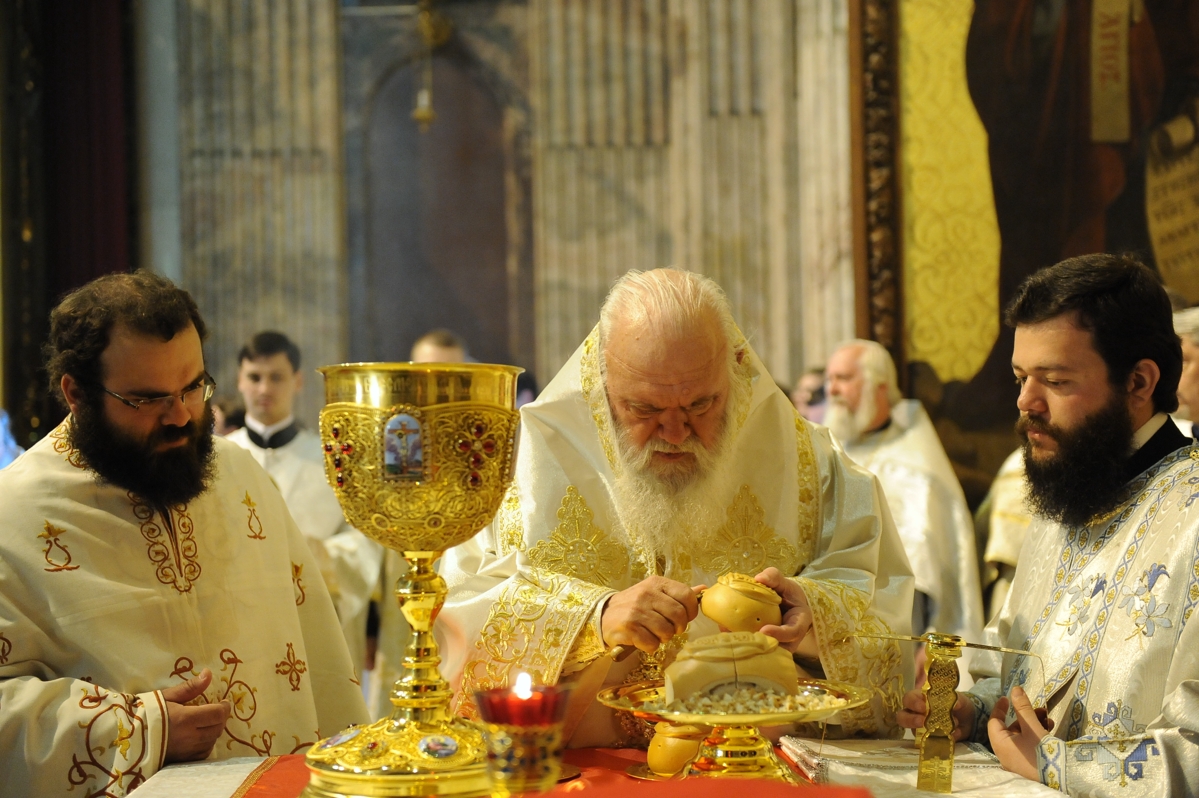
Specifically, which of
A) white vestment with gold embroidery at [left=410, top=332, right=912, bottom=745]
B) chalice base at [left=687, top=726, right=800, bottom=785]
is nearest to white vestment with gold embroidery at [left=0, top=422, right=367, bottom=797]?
white vestment with gold embroidery at [left=410, top=332, right=912, bottom=745]

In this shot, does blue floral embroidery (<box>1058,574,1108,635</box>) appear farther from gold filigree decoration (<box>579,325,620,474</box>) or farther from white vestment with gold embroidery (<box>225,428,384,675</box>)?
white vestment with gold embroidery (<box>225,428,384,675</box>)

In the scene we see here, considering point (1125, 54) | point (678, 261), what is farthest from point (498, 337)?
point (1125, 54)

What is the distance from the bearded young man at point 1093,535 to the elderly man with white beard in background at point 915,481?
2419 mm

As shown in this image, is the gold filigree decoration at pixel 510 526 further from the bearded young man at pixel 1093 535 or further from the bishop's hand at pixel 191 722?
the bearded young man at pixel 1093 535

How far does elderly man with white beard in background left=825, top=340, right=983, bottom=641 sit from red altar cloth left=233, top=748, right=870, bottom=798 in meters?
2.79

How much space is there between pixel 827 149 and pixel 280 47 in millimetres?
4416

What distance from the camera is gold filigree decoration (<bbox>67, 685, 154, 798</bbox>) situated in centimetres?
241

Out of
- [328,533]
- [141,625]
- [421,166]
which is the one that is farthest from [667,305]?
[421,166]

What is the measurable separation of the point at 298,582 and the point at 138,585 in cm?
52

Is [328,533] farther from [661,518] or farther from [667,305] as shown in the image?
[667,305]

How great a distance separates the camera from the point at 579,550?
2881 millimetres

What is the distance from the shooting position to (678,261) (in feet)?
31.7

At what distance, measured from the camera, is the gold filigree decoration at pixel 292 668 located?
9.73 feet

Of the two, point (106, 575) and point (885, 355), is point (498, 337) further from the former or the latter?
point (106, 575)
